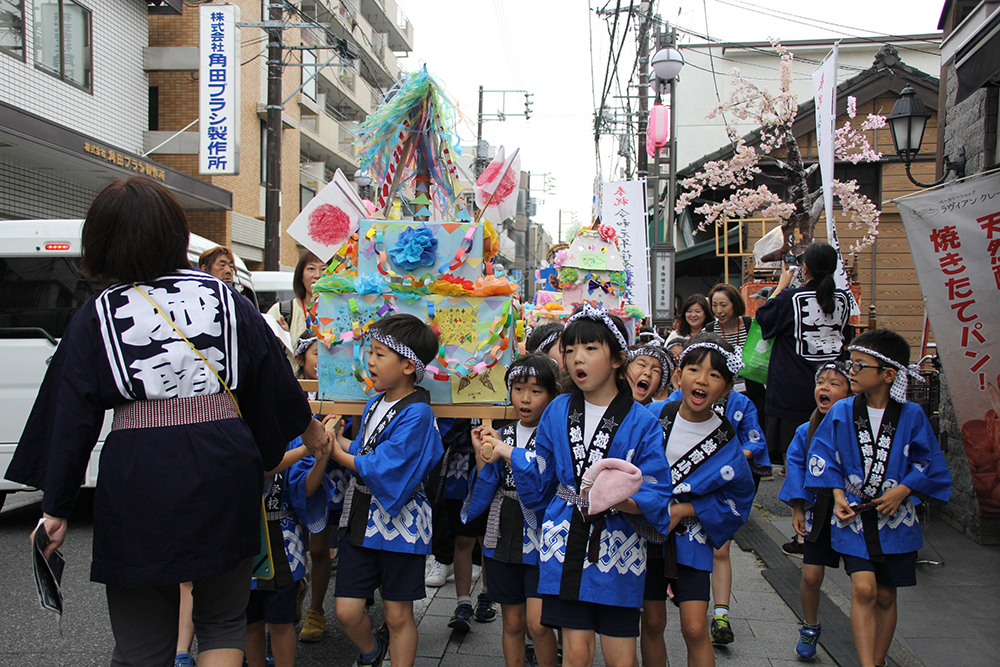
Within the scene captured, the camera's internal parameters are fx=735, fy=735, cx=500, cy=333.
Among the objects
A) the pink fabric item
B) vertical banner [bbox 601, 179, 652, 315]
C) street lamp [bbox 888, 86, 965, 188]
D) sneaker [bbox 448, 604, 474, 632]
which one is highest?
street lamp [bbox 888, 86, 965, 188]

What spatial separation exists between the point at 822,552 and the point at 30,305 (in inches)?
256

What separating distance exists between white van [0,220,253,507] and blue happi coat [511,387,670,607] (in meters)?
4.73

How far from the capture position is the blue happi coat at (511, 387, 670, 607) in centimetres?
287

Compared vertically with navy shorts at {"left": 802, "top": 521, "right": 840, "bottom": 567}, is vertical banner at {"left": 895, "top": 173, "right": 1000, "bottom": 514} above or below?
above

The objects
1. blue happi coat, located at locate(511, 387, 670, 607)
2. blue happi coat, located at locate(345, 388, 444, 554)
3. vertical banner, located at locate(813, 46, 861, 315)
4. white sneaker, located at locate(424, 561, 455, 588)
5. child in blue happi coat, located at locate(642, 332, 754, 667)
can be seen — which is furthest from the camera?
A: vertical banner, located at locate(813, 46, 861, 315)

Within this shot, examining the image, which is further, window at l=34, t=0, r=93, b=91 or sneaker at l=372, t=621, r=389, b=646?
window at l=34, t=0, r=93, b=91

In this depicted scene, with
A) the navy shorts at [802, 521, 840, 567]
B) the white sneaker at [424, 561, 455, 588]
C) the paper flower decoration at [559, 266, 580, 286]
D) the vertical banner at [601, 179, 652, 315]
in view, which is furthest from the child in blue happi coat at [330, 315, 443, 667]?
the vertical banner at [601, 179, 652, 315]

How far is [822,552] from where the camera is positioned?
3855 mm

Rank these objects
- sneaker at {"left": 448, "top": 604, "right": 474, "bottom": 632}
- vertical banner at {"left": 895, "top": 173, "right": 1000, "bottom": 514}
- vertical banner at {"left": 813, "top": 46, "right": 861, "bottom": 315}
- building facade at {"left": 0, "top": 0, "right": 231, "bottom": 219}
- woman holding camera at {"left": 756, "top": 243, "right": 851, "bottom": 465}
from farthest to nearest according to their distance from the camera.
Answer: building facade at {"left": 0, "top": 0, "right": 231, "bottom": 219}
vertical banner at {"left": 813, "top": 46, "right": 861, "bottom": 315}
woman holding camera at {"left": 756, "top": 243, "right": 851, "bottom": 465}
vertical banner at {"left": 895, "top": 173, "right": 1000, "bottom": 514}
sneaker at {"left": 448, "top": 604, "right": 474, "bottom": 632}

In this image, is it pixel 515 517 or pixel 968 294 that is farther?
pixel 968 294

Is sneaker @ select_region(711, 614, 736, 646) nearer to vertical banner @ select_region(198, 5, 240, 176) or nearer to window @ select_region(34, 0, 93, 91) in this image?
vertical banner @ select_region(198, 5, 240, 176)

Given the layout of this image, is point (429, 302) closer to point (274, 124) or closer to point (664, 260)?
point (664, 260)

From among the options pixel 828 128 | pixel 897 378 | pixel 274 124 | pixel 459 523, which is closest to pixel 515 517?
pixel 459 523

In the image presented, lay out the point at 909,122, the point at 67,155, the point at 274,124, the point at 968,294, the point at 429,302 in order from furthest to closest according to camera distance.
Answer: the point at 274,124, the point at 67,155, the point at 909,122, the point at 968,294, the point at 429,302
